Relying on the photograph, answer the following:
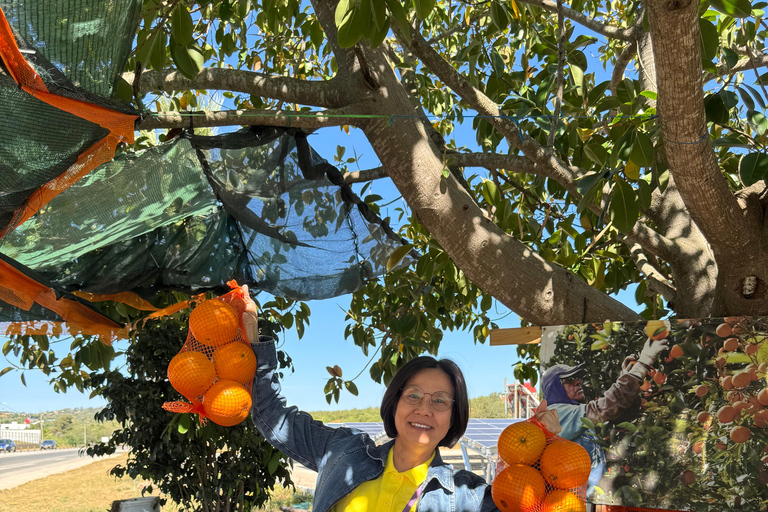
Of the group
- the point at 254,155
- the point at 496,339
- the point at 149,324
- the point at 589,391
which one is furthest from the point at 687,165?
the point at 149,324

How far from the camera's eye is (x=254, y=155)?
196 cm

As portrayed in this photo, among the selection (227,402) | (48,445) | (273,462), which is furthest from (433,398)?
(48,445)

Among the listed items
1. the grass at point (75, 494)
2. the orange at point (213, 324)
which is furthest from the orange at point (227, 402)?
the grass at point (75, 494)

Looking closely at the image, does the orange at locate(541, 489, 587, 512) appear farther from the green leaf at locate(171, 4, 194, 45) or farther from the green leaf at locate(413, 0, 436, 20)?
the green leaf at locate(171, 4, 194, 45)

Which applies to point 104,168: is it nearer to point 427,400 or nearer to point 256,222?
point 256,222

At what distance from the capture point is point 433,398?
4.56 feet

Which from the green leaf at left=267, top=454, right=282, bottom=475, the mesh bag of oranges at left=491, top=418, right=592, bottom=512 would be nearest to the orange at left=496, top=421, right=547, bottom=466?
the mesh bag of oranges at left=491, top=418, right=592, bottom=512

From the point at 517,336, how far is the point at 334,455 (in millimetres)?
802

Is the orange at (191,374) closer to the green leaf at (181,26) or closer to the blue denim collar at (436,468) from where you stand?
the blue denim collar at (436,468)

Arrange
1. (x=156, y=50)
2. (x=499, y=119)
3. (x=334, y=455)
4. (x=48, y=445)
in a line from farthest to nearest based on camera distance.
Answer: (x=48, y=445), (x=499, y=119), (x=156, y=50), (x=334, y=455)

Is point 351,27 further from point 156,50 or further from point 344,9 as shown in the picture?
point 156,50

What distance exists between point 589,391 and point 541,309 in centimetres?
28

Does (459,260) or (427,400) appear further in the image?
(459,260)

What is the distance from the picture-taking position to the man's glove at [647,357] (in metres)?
1.74
